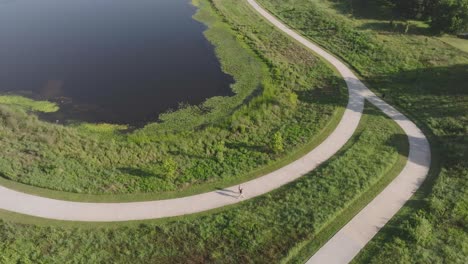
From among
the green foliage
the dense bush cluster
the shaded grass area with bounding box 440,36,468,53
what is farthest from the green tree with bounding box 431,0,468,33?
the green foliage

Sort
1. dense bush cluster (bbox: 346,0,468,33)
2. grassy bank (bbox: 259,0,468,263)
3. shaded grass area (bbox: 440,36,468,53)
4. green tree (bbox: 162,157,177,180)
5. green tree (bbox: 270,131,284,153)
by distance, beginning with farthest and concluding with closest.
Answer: dense bush cluster (bbox: 346,0,468,33), shaded grass area (bbox: 440,36,468,53), green tree (bbox: 270,131,284,153), green tree (bbox: 162,157,177,180), grassy bank (bbox: 259,0,468,263)

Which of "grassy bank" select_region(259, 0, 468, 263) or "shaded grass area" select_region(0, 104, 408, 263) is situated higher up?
"grassy bank" select_region(259, 0, 468, 263)

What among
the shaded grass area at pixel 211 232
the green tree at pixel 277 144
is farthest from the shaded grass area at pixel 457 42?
the green tree at pixel 277 144

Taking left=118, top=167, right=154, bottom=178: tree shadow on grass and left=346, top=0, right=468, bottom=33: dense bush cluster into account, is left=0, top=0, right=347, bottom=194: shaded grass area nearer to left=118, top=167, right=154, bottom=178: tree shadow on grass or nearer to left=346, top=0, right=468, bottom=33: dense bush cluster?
left=118, top=167, right=154, bottom=178: tree shadow on grass

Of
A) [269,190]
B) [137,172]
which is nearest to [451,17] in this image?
[269,190]

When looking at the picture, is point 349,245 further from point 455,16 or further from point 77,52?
point 455,16

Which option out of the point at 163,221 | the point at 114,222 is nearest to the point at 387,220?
the point at 163,221

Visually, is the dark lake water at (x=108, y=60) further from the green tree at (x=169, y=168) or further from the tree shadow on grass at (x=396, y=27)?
the tree shadow on grass at (x=396, y=27)

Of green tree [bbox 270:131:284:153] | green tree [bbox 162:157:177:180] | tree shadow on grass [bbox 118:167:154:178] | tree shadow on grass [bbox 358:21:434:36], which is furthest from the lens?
tree shadow on grass [bbox 358:21:434:36]
